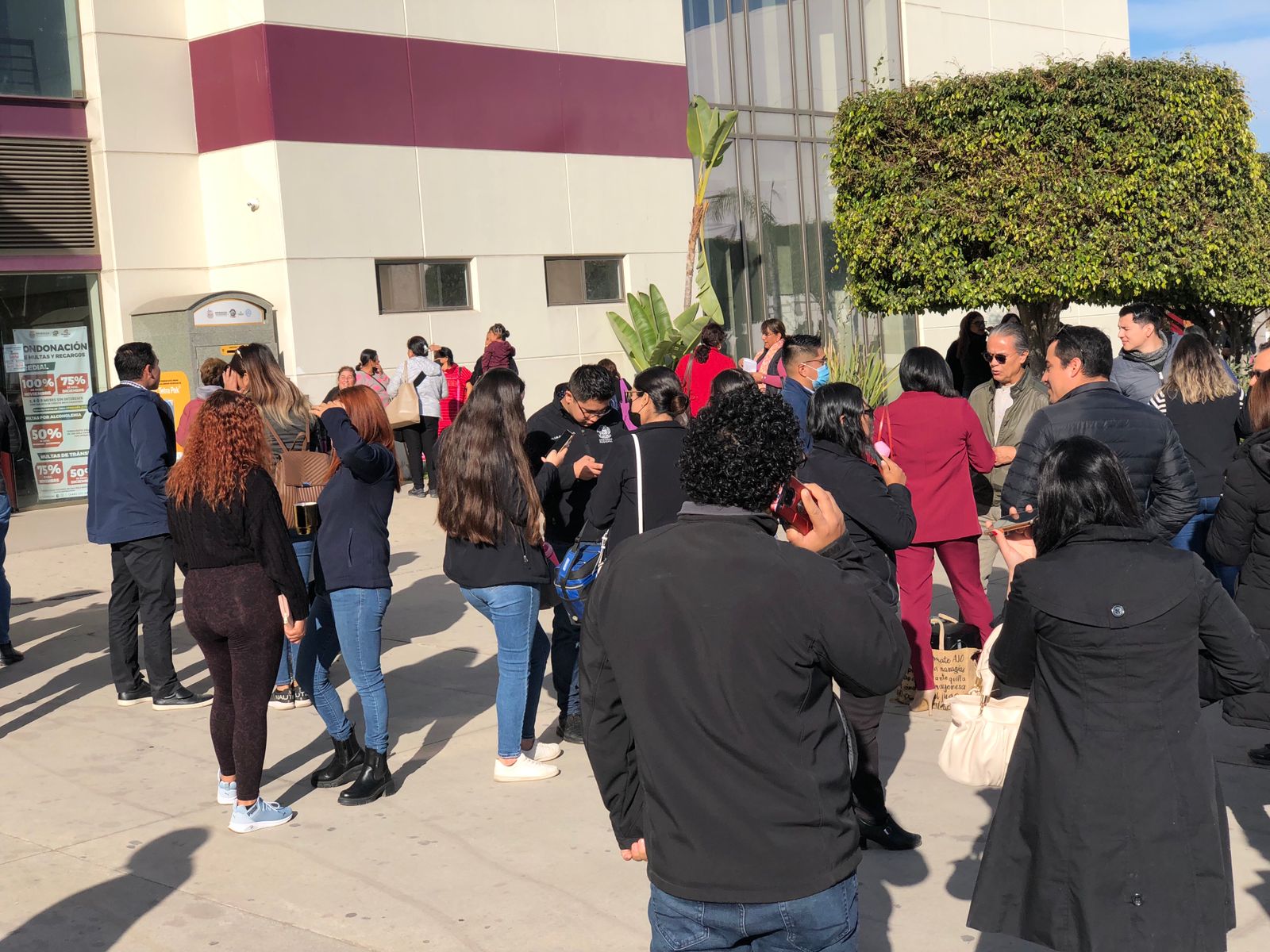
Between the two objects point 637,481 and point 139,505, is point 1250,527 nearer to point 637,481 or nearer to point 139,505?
point 637,481

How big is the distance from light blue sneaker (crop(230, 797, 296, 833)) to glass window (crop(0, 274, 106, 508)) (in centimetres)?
1075

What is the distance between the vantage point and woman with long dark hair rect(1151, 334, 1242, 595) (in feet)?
23.0

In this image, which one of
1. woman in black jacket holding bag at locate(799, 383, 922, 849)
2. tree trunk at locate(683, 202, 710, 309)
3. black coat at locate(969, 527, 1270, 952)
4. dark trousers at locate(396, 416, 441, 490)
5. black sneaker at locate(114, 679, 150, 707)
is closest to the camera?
black coat at locate(969, 527, 1270, 952)

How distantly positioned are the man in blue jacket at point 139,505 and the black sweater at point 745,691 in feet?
18.3

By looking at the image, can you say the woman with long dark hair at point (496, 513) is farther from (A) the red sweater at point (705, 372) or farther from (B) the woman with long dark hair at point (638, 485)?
(A) the red sweater at point (705, 372)

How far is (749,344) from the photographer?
2153 centimetres

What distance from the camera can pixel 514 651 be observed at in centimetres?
607

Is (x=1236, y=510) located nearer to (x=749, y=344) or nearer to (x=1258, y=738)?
(x=1258, y=738)

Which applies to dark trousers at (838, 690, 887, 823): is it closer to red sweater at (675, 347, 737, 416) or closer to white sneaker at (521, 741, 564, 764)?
white sneaker at (521, 741, 564, 764)

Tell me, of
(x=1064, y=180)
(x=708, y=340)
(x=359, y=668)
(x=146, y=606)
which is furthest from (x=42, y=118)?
(x=359, y=668)

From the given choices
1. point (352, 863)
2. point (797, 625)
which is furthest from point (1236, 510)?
point (352, 863)

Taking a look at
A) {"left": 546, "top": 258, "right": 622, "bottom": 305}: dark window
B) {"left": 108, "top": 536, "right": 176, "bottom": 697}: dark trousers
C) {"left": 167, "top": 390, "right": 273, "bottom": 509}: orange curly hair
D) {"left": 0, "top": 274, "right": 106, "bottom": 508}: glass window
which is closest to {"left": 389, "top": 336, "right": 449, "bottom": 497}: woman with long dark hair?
{"left": 546, "top": 258, "right": 622, "bottom": 305}: dark window

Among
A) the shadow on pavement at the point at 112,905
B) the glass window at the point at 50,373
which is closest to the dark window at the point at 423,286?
the glass window at the point at 50,373

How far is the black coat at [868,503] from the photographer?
5477 mm
